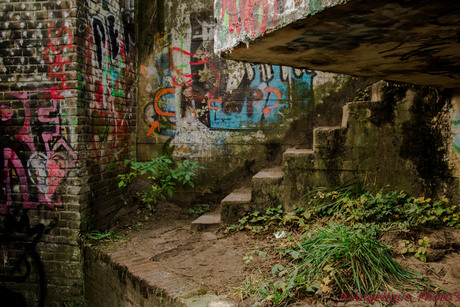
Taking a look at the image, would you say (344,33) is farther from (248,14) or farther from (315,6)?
(248,14)

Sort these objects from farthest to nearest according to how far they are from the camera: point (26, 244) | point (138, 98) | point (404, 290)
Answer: point (138, 98) < point (26, 244) < point (404, 290)

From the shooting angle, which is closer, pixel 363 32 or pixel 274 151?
pixel 363 32

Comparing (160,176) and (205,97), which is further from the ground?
(205,97)

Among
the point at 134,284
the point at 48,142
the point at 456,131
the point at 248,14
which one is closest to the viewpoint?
the point at 248,14

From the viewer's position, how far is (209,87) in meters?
4.39

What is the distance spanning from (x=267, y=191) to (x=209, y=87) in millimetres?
1874

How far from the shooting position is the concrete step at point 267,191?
11.4 ft

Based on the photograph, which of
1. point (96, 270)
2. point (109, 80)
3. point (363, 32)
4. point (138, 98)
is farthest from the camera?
point (138, 98)

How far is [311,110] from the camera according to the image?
13.8 ft

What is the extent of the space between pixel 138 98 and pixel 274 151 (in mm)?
2278

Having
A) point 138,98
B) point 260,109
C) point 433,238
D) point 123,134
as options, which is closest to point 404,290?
point 433,238

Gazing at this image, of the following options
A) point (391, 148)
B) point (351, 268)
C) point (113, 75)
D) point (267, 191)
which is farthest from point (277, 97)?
point (351, 268)

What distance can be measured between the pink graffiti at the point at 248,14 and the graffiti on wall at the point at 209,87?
275cm

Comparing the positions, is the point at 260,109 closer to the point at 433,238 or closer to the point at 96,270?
the point at 433,238
